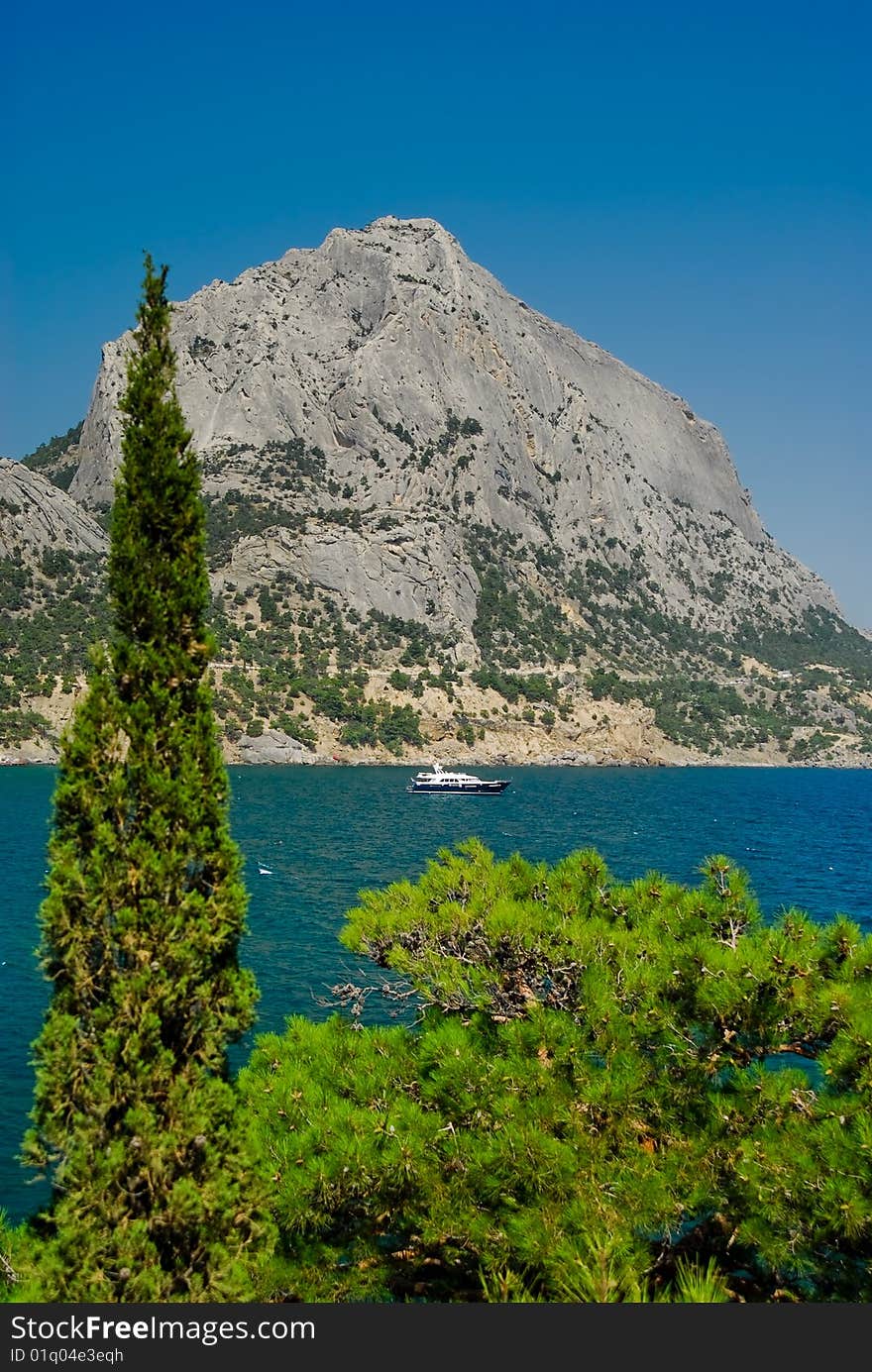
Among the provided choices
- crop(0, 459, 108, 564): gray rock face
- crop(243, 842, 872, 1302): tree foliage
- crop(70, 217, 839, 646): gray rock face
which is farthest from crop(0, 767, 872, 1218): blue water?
crop(70, 217, 839, 646): gray rock face

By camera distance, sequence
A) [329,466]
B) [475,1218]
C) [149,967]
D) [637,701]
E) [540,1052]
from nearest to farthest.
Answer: [149,967], [475,1218], [540,1052], [637,701], [329,466]

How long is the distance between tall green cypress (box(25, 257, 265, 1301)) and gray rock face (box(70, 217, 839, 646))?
5010 inches

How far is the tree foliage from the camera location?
7.20m

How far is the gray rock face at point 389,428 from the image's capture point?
142m

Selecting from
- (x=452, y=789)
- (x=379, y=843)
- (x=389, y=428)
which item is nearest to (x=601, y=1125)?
(x=379, y=843)

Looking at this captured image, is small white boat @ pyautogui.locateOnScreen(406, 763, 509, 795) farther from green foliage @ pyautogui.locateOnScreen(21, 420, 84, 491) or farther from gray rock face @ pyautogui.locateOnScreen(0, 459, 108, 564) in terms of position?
green foliage @ pyautogui.locateOnScreen(21, 420, 84, 491)

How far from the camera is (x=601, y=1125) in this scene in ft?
26.7

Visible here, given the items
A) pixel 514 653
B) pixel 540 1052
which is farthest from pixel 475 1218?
pixel 514 653

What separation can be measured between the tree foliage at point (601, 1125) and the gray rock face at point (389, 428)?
127052 mm

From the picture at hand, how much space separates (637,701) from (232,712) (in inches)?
2370

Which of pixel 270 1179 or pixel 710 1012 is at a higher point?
pixel 710 1012

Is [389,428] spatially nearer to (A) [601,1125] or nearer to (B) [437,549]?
(B) [437,549]

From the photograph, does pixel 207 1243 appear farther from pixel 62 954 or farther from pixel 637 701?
pixel 637 701

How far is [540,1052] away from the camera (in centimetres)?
849
